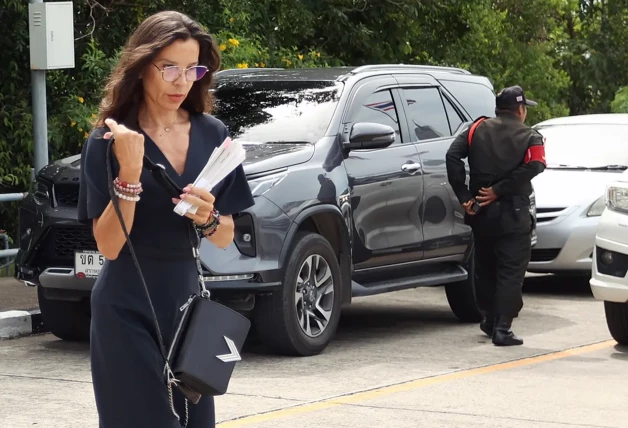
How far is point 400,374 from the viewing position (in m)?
8.09

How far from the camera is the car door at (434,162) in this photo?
9891mm

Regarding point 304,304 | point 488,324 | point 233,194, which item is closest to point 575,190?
point 488,324

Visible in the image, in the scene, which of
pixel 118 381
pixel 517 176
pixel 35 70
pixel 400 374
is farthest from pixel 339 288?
pixel 118 381

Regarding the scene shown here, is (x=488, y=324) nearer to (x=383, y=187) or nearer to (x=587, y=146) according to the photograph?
(x=383, y=187)

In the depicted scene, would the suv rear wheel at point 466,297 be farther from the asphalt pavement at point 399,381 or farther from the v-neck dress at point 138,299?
the v-neck dress at point 138,299

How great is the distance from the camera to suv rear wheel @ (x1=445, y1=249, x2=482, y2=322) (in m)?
10.5

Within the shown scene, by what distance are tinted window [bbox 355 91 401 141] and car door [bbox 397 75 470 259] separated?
0.16 m

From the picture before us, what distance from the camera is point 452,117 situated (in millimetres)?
10672

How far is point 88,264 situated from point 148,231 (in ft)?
15.8

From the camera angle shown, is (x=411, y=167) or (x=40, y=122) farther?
(x=40, y=122)

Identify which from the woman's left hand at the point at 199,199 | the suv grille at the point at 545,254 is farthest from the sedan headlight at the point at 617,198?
the woman's left hand at the point at 199,199

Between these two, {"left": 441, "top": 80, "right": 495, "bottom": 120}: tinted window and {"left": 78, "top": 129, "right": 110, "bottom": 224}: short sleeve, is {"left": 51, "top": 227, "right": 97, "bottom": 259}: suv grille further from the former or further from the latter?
{"left": 78, "top": 129, "right": 110, "bottom": 224}: short sleeve

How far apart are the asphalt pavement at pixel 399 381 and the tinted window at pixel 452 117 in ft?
5.07

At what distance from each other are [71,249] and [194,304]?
5.07 meters
